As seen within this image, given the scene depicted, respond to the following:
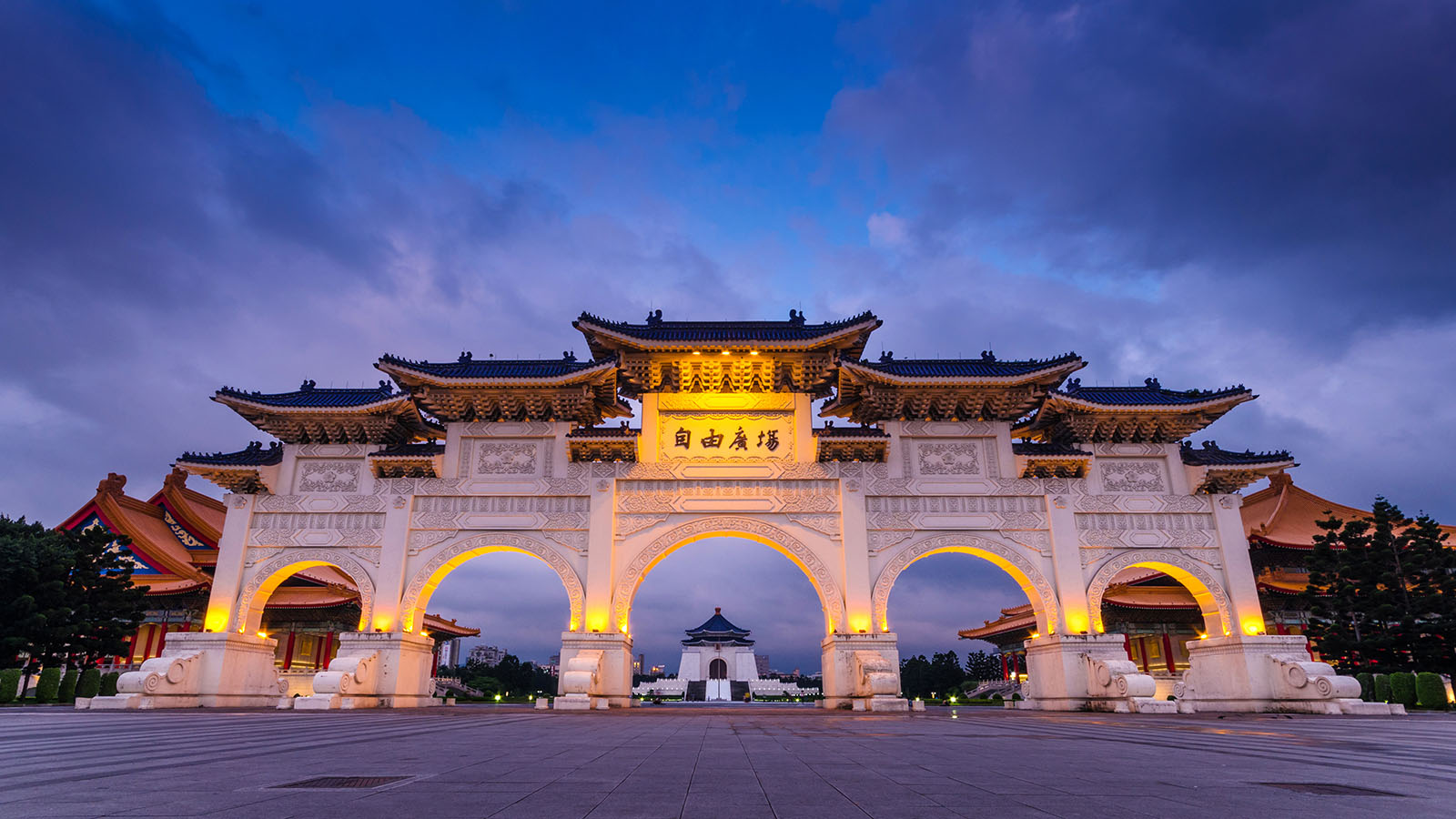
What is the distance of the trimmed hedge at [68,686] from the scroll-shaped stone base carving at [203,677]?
174 centimetres

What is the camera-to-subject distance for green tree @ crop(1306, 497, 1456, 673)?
17891 millimetres

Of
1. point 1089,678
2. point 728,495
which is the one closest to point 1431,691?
point 1089,678

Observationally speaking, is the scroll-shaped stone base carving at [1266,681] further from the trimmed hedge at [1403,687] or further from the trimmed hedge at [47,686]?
the trimmed hedge at [47,686]

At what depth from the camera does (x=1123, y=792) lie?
12.0 ft

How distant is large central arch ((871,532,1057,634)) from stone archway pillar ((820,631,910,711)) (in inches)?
60.0

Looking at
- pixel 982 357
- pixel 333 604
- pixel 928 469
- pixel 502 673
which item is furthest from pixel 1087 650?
pixel 502 673

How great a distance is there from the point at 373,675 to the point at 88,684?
20.8ft

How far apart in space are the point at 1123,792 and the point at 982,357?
17.6 m

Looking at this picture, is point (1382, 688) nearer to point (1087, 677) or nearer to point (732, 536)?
point (1087, 677)

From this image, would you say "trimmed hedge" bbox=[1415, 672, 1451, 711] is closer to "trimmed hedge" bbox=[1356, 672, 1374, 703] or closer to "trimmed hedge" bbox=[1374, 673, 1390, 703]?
"trimmed hedge" bbox=[1374, 673, 1390, 703]

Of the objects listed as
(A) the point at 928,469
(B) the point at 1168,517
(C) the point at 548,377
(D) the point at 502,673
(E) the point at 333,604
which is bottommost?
(D) the point at 502,673

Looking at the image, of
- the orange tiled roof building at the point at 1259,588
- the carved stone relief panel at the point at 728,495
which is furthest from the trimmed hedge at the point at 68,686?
the orange tiled roof building at the point at 1259,588

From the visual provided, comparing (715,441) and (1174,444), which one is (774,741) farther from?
(1174,444)

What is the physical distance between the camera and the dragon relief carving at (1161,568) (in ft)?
59.7
